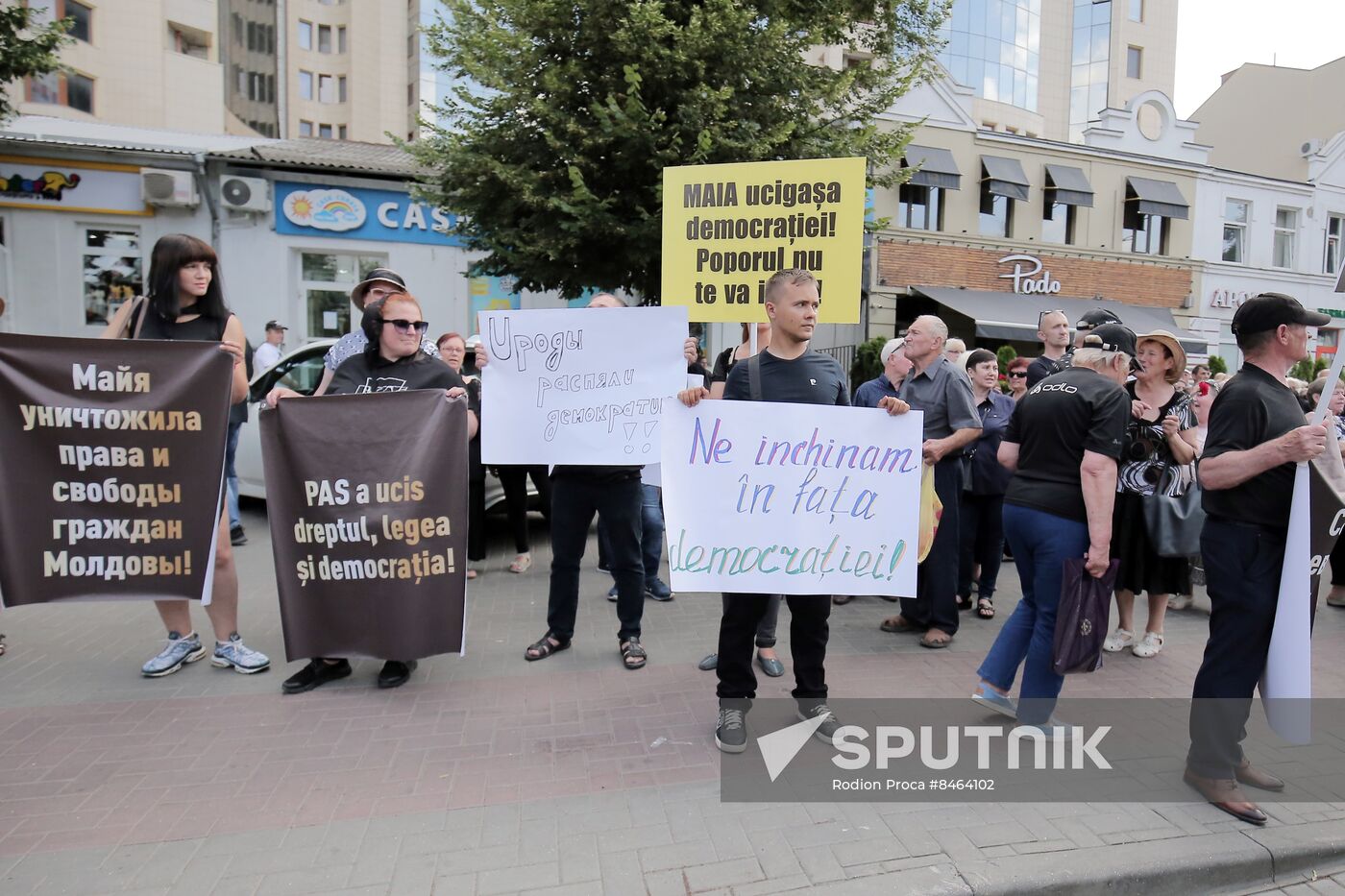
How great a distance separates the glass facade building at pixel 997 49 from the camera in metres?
35.6

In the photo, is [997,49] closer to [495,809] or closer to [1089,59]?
[1089,59]

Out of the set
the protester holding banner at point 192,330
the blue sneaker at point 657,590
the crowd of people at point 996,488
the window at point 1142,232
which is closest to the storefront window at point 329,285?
the crowd of people at point 996,488

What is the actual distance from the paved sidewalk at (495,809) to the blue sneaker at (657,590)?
4.45ft

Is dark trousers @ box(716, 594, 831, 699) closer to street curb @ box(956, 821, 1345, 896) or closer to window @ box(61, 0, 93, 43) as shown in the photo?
street curb @ box(956, 821, 1345, 896)

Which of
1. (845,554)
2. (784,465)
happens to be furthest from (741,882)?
(784,465)

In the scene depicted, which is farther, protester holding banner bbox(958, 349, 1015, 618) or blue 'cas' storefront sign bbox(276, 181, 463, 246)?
blue 'cas' storefront sign bbox(276, 181, 463, 246)

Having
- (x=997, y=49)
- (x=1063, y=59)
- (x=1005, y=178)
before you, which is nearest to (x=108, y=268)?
(x=1005, y=178)

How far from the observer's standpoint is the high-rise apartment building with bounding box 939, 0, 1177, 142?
37.0 meters

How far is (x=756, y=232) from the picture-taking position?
5.02 metres

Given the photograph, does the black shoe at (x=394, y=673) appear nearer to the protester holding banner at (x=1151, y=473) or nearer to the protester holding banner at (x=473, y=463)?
the protester holding banner at (x=473, y=463)

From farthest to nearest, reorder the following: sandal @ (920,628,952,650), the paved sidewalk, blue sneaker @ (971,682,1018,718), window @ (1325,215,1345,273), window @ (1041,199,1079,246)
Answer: window @ (1325,215,1345,273), window @ (1041,199,1079,246), sandal @ (920,628,952,650), blue sneaker @ (971,682,1018,718), the paved sidewalk

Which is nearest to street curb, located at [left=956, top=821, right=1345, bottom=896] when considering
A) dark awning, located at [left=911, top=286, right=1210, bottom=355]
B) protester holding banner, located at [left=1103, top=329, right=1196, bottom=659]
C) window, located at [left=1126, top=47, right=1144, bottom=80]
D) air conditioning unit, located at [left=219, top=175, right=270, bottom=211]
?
protester holding banner, located at [left=1103, top=329, right=1196, bottom=659]

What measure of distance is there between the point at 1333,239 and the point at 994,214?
45.2ft

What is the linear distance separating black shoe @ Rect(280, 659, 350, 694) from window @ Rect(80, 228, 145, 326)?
13622 millimetres
